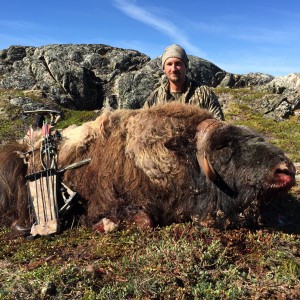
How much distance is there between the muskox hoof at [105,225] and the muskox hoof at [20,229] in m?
1.02

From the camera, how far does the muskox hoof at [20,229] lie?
567 cm

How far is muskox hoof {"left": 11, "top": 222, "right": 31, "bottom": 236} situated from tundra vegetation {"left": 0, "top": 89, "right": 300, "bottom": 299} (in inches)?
4.4

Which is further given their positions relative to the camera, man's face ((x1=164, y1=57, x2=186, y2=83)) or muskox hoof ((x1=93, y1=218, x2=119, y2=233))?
man's face ((x1=164, y1=57, x2=186, y2=83))

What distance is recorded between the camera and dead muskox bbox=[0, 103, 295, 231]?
495 cm

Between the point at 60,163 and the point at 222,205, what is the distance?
8.05 feet

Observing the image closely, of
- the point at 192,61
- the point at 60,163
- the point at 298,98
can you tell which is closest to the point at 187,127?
the point at 60,163

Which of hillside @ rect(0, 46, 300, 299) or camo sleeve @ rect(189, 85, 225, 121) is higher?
camo sleeve @ rect(189, 85, 225, 121)

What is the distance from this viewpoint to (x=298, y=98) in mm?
24469

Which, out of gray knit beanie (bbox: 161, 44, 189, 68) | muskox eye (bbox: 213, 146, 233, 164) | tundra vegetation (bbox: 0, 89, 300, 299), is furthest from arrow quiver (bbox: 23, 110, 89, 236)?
gray knit beanie (bbox: 161, 44, 189, 68)

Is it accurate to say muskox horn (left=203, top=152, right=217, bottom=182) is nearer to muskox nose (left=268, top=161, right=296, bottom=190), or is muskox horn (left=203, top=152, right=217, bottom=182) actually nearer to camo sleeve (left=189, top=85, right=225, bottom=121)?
muskox nose (left=268, top=161, right=296, bottom=190)

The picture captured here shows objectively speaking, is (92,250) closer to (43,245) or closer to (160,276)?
(43,245)

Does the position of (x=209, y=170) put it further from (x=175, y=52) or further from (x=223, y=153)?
(x=175, y=52)

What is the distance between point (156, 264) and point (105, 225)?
1.55m

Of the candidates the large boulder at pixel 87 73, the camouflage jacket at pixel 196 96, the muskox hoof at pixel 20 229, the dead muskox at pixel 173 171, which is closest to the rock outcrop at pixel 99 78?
the large boulder at pixel 87 73
